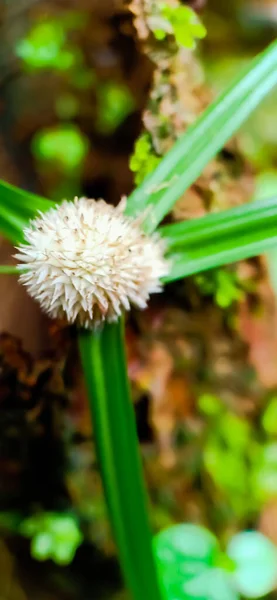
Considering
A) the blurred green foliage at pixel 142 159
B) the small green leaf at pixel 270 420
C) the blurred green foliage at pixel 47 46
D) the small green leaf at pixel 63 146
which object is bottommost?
the small green leaf at pixel 270 420

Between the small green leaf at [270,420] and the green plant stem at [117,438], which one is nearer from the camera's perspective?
the green plant stem at [117,438]

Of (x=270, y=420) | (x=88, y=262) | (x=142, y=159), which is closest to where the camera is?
(x=88, y=262)

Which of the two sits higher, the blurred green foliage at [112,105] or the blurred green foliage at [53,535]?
the blurred green foliage at [112,105]

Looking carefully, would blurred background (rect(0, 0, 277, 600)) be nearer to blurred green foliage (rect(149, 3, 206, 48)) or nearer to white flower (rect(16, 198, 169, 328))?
blurred green foliage (rect(149, 3, 206, 48))

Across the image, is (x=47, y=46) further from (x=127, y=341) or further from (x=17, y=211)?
(x=127, y=341)

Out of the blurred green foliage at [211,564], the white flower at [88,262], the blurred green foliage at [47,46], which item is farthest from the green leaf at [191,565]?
the blurred green foliage at [47,46]

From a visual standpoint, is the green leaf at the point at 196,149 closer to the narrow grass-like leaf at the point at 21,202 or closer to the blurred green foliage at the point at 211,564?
the narrow grass-like leaf at the point at 21,202

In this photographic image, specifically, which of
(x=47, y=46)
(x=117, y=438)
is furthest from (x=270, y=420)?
(x=47, y=46)
